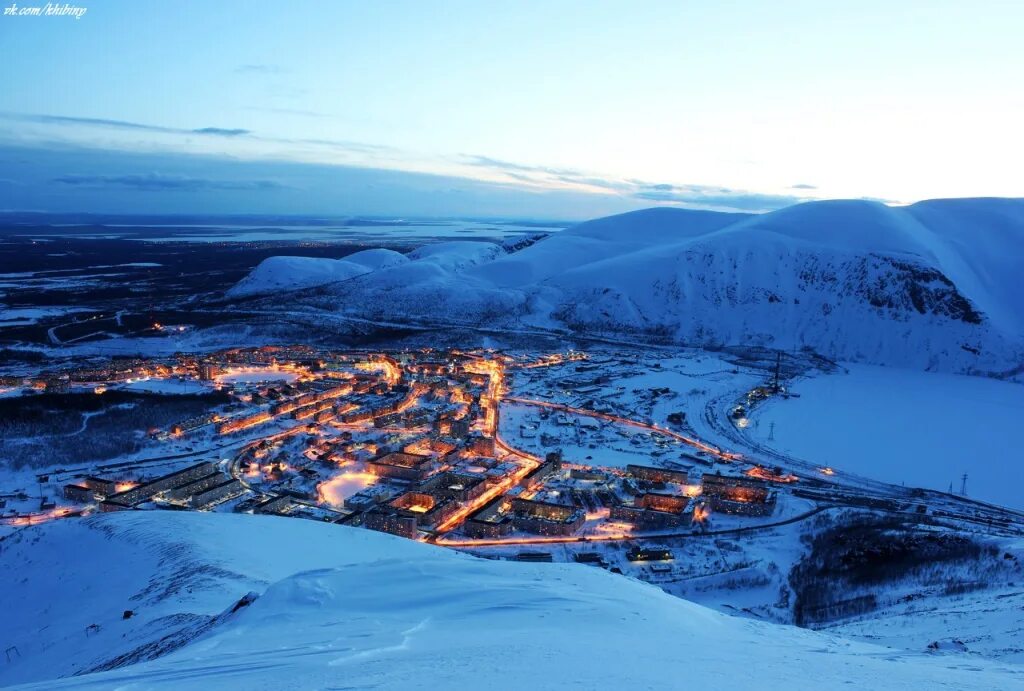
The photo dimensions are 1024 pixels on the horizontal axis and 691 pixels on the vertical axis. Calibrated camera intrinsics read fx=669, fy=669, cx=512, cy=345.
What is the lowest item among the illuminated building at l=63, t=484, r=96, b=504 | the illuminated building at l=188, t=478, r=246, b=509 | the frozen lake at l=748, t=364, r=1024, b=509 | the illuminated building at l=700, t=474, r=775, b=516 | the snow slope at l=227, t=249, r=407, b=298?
the illuminated building at l=63, t=484, r=96, b=504

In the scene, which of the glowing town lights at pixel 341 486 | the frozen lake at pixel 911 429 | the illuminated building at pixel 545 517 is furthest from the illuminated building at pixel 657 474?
the glowing town lights at pixel 341 486

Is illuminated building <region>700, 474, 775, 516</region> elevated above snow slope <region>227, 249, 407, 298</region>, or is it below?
below

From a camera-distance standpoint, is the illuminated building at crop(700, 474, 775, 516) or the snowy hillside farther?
the illuminated building at crop(700, 474, 775, 516)

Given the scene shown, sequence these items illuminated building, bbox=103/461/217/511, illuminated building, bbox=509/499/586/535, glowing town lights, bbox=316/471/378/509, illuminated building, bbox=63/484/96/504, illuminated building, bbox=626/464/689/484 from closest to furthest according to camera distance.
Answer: illuminated building, bbox=509/499/586/535
illuminated building, bbox=103/461/217/511
illuminated building, bbox=63/484/96/504
glowing town lights, bbox=316/471/378/509
illuminated building, bbox=626/464/689/484

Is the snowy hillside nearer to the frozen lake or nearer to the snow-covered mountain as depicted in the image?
the frozen lake

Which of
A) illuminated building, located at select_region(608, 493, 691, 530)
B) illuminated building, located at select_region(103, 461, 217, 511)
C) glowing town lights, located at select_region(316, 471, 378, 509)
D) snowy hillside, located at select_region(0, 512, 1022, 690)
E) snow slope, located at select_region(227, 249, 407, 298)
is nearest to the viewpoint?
snowy hillside, located at select_region(0, 512, 1022, 690)

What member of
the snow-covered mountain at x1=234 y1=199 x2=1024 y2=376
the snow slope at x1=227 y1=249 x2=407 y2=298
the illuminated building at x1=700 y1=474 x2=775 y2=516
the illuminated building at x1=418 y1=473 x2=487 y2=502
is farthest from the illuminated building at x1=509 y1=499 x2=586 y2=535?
the snow slope at x1=227 y1=249 x2=407 y2=298
